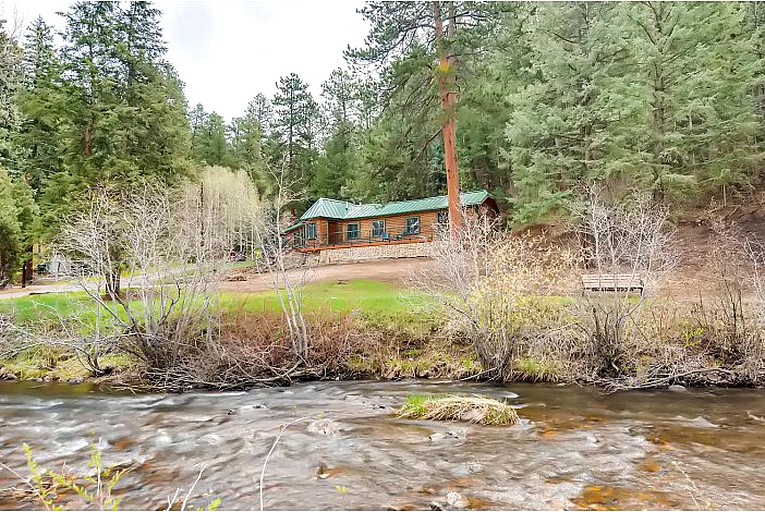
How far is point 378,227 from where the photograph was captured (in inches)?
1400

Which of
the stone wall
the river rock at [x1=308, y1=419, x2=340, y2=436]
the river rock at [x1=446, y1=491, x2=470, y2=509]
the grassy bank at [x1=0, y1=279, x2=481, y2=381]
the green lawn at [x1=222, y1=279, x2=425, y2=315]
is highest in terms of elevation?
the stone wall

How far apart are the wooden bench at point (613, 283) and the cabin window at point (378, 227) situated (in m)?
24.3

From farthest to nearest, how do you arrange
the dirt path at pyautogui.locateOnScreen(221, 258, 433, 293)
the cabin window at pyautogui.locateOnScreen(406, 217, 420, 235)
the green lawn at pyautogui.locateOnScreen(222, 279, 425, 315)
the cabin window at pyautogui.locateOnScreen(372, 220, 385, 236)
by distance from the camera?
the cabin window at pyautogui.locateOnScreen(372, 220, 385, 236)
the cabin window at pyautogui.locateOnScreen(406, 217, 420, 235)
the dirt path at pyautogui.locateOnScreen(221, 258, 433, 293)
the green lawn at pyautogui.locateOnScreen(222, 279, 425, 315)

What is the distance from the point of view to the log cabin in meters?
33.0

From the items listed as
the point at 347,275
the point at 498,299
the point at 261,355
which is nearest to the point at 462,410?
the point at 498,299

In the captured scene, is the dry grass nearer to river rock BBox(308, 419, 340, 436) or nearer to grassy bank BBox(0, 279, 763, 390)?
river rock BBox(308, 419, 340, 436)

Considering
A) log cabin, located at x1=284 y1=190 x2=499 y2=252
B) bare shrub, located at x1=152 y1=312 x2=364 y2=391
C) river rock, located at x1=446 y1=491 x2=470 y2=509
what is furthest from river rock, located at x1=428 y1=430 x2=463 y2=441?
log cabin, located at x1=284 y1=190 x2=499 y2=252

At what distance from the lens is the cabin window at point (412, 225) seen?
33.6 meters

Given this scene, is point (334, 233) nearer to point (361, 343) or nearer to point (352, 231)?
point (352, 231)

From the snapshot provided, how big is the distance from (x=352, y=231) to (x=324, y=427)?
28920 mm

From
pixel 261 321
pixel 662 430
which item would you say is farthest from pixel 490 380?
pixel 261 321

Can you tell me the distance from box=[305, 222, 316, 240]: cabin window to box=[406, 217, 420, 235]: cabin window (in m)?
7.13

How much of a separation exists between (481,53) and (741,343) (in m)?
13.0

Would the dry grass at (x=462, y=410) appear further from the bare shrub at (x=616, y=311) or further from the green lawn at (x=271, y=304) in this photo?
the green lawn at (x=271, y=304)
